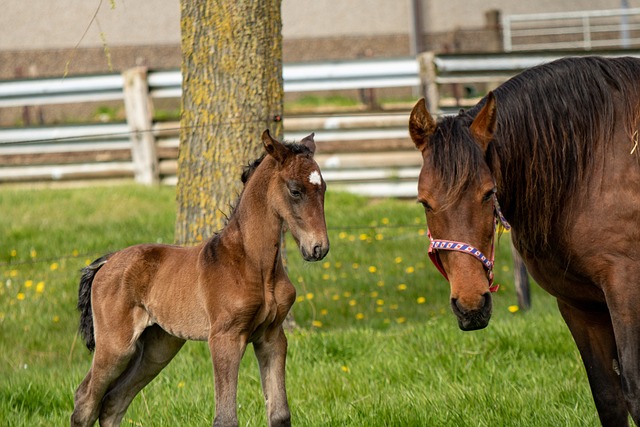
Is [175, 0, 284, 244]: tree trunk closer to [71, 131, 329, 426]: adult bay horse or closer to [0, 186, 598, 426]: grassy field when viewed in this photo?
[0, 186, 598, 426]: grassy field

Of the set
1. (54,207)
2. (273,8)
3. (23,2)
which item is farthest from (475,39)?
(273,8)

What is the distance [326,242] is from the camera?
11.8 feet

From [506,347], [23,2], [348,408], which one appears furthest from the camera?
[23,2]

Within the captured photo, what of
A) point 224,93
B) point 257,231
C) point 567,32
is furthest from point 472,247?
point 567,32

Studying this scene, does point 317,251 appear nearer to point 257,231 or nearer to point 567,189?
point 257,231

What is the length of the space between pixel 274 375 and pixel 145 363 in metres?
0.71

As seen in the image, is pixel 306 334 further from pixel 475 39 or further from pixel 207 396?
pixel 475 39

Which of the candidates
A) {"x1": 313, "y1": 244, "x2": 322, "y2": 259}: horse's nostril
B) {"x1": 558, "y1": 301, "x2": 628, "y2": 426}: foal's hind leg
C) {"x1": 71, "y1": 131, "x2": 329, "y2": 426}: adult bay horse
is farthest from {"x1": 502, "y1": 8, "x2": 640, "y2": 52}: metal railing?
{"x1": 313, "y1": 244, "x2": 322, "y2": 259}: horse's nostril

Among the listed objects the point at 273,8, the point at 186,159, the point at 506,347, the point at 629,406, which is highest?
the point at 273,8

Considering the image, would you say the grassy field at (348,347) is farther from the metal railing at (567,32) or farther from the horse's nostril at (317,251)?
the metal railing at (567,32)

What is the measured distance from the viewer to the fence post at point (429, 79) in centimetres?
1036

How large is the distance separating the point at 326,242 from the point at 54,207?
7182 mm

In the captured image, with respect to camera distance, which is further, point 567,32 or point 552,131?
point 567,32

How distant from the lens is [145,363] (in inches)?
166
